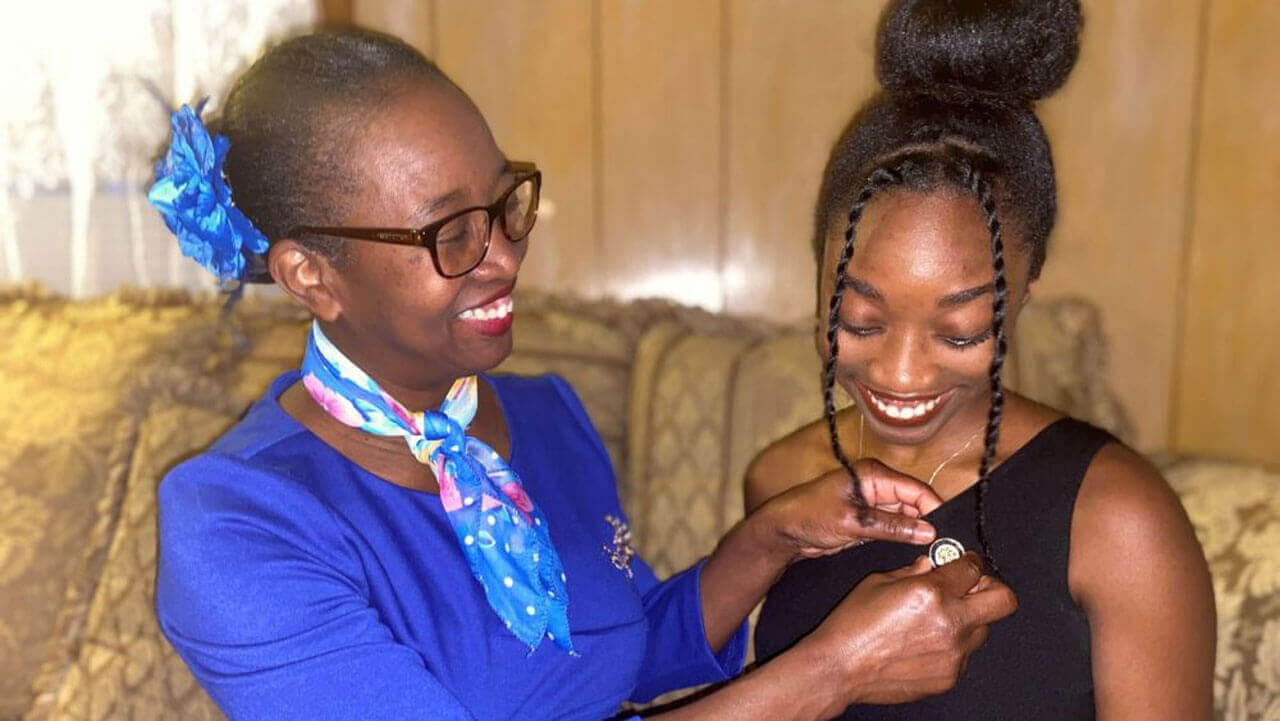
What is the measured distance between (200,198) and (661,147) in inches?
55.8

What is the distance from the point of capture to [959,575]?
113cm

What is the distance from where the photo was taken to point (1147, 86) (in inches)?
83.6

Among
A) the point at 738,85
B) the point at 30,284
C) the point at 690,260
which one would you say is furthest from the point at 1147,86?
the point at 30,284

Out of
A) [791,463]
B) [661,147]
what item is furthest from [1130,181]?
[791,463]

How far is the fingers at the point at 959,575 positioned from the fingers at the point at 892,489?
0.06 m

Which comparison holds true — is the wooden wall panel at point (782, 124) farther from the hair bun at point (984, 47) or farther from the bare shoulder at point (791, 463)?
the hair bun at point (984, 47)

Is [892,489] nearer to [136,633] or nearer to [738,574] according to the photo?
[738,574]

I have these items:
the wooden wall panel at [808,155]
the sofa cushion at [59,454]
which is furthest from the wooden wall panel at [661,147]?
the sofa cushion at [59,454]

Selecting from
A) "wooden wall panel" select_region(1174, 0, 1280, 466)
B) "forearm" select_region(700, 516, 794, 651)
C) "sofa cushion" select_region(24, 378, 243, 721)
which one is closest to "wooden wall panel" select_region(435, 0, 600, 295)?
"sofa cushion" select_region(24, 378, 243, 721)

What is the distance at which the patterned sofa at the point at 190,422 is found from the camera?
1.65 metres

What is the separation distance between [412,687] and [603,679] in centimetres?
31

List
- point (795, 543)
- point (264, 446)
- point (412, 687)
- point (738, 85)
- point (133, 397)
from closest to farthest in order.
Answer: point (412, 687) < point (264, 446) < point (795, 543) < point (133, 397) < point (738, 85)

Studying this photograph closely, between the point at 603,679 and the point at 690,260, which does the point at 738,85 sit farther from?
the point at 603,679

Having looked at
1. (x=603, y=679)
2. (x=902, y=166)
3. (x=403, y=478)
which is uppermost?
(x=902, y=166)
